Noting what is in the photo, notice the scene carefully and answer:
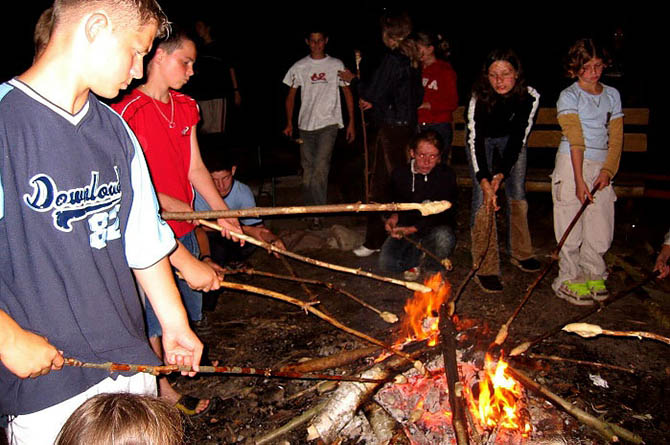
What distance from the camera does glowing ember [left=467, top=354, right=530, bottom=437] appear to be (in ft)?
10.8

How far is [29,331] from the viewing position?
1.89m

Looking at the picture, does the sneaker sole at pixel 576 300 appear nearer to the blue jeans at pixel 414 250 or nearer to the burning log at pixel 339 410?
the blue jeans at pixel 414 250

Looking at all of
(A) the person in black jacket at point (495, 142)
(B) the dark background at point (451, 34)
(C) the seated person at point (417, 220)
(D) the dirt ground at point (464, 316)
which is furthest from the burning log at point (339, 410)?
(B) the dark background at point (451, 34)

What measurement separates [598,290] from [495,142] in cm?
201

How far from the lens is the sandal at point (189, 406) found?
3.73 meters

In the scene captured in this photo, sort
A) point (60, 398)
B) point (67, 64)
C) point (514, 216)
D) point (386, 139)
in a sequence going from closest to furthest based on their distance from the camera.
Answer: point (67, 64) → point (60, 398) → point (514, 216) → point (386, 139)

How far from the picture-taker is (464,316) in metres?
5.07

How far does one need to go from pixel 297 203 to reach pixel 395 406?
232 inches

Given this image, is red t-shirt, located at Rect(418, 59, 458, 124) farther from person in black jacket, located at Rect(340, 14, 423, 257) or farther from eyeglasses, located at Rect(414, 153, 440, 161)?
eyeglasses, located at Rect(414, 153, 440, 161)

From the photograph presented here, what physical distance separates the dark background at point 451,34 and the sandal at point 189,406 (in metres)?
8.47

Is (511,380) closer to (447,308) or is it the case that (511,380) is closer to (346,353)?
(447,308)

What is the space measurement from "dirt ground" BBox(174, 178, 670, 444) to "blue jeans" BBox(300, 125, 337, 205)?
3.77 ft

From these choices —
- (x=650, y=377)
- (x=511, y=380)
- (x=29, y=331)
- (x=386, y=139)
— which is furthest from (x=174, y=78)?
(x=650, y=377)

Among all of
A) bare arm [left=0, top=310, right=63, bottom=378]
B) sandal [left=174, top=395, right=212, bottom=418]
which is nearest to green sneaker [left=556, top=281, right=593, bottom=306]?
sandal [left=174, top=395, right=212, bottom=418]
